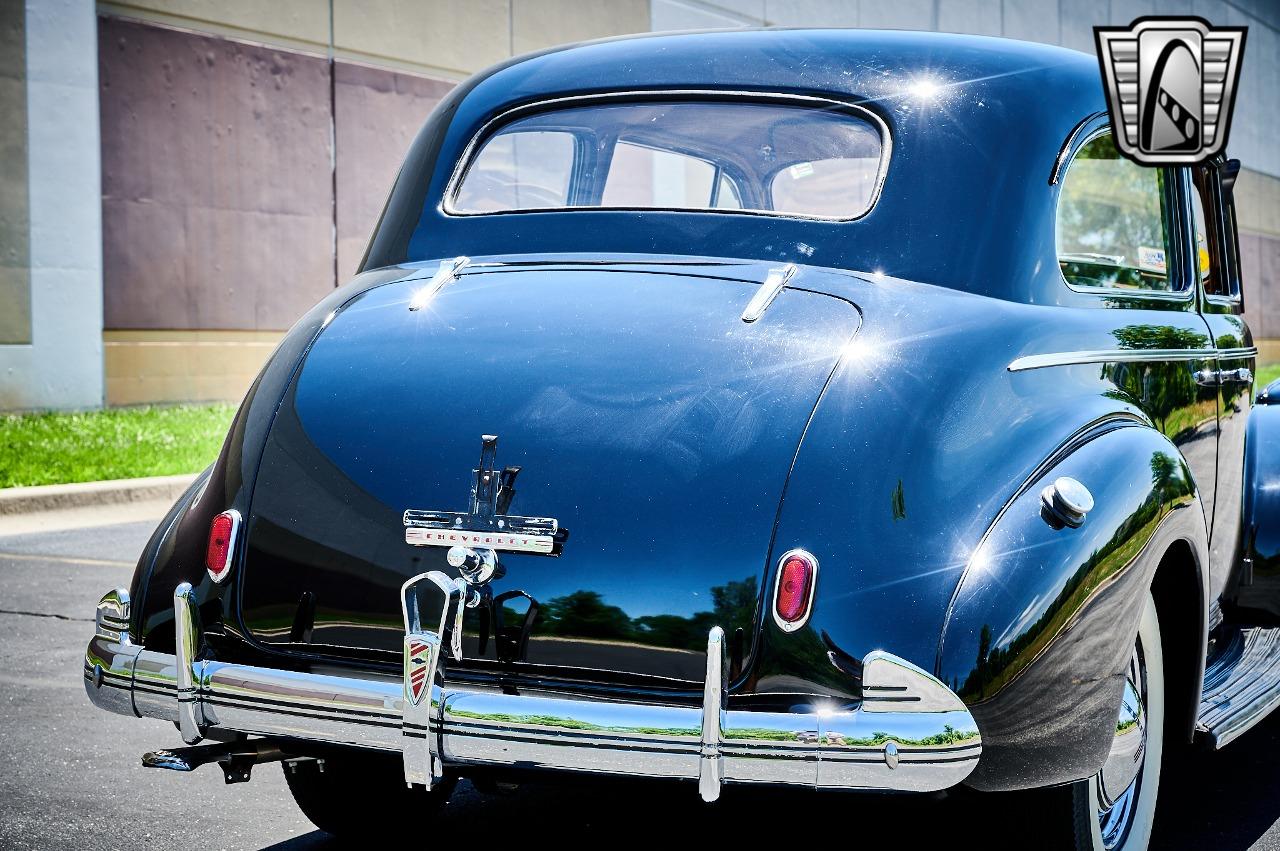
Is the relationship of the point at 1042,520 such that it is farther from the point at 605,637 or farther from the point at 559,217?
the point at 559,217

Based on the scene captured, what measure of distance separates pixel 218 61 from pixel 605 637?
45.7 feet

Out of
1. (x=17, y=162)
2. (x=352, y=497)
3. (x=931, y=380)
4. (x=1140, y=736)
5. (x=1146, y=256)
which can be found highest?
(x=17, y=162)

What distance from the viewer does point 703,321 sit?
3.18 m

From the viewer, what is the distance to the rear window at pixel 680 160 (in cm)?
371

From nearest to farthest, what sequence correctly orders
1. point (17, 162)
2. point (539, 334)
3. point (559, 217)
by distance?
point (539, 334) < point (559, 217) < point (17, 162)

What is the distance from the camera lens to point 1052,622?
2.88m

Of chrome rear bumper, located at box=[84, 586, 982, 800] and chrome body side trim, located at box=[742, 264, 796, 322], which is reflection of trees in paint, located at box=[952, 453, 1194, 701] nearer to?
chrome rear bumper, located at box=[84, 586, 982, 800]

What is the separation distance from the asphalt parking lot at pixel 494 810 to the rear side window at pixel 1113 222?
1.37 meters

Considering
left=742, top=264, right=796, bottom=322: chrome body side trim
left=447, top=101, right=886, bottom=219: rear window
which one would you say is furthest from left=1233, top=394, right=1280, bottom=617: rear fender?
left=742, top=264, right=796, bottom=322: chrome body side trim

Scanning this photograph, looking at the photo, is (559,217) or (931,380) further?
(559,217)

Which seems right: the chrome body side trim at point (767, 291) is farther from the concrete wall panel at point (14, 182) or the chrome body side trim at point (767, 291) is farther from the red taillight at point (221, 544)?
the concrete wall panel at point (14, 182)

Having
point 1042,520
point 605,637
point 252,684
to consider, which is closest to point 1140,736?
point 1042,520

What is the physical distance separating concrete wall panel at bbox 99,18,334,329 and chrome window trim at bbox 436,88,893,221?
11.7 m

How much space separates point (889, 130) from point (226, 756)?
1989mm
